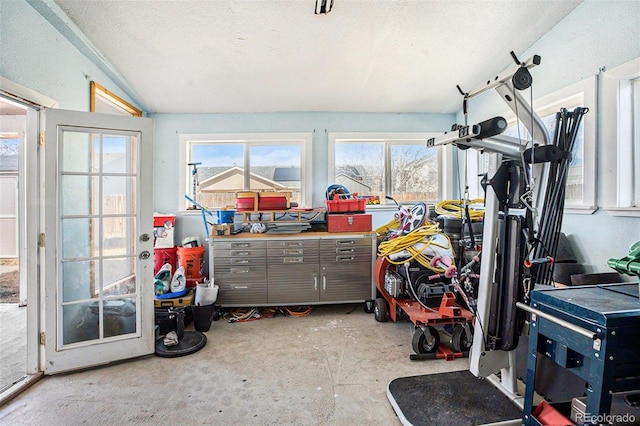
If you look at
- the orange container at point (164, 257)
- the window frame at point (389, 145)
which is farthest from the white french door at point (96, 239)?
the window frame at point (389, 145)

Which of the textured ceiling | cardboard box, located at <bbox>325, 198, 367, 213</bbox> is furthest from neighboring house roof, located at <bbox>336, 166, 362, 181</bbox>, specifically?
the textured ceiling

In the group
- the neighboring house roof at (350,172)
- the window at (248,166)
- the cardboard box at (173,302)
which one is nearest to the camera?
the cardboard box at (173,302)

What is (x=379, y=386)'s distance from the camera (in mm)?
2127

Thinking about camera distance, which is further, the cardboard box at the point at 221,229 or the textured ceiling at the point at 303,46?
the cardboard box at the point at 221,229

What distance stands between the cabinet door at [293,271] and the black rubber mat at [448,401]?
5.23 ft

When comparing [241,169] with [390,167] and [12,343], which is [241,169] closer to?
[390,167]

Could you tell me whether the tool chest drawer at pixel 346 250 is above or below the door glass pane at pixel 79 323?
above

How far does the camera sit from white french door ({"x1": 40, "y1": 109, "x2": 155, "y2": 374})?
7.43 feet

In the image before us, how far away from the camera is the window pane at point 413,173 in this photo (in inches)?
176

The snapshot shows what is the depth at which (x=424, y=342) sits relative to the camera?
8.50 ft

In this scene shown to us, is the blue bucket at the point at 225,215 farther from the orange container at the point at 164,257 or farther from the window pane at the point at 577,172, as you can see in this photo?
the window pane at the point at 577,172

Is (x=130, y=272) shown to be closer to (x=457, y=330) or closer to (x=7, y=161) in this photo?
(x=457, y=330)

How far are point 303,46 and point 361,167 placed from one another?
1903 millimetres

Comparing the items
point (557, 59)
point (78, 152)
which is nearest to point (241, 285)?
point (78, 152)
